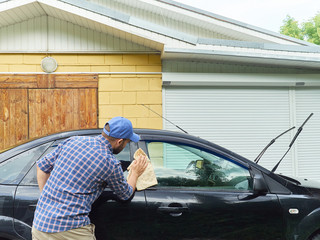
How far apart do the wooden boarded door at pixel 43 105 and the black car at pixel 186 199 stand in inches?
175

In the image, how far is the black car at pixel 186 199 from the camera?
3008 mm

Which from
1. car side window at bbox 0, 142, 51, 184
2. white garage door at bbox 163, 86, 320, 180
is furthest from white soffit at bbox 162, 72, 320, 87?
car side window at bbox 0, 142, 51, 184

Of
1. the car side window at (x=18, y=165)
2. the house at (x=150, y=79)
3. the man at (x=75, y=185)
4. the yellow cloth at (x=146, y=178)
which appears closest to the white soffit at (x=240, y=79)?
the house at (x=150, y=79)

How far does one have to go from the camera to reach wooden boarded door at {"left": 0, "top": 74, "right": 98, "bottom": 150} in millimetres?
7535

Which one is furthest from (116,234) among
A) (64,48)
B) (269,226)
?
(64,48)

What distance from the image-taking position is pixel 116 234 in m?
3.03

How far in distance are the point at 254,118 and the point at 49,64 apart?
4.67 metres

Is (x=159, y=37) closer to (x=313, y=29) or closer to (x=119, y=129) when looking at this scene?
(x=119, y=129)

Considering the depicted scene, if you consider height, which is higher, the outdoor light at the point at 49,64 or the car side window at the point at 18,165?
the outdoor light at the point at 49,64

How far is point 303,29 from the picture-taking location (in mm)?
34875

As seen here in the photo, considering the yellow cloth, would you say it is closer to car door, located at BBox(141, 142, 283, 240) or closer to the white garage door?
car door, located at BBox(141, 142, 283, 240)

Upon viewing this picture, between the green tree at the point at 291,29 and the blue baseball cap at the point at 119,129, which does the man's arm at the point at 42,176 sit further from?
the green tree at the point at 291,29

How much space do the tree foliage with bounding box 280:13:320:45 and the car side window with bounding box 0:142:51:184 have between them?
30202 mm

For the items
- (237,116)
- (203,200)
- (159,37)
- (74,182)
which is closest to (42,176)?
(74,182)
